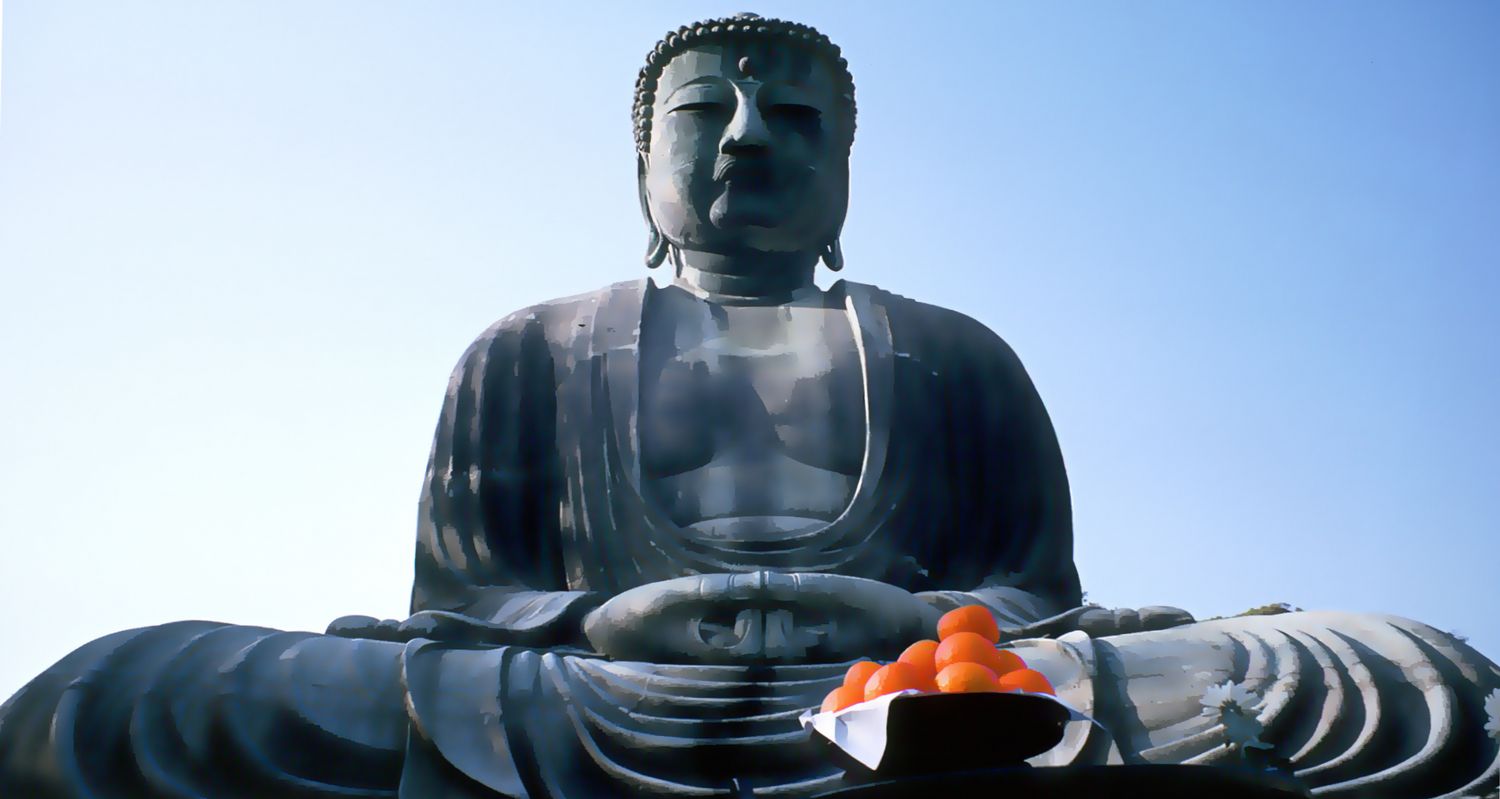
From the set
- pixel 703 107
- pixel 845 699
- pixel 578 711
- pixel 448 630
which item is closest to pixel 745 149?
pixel 703 107

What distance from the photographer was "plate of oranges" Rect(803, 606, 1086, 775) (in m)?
3.88

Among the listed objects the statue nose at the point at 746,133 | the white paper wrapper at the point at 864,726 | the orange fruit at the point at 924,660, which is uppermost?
the statue nose at the point at 746,133

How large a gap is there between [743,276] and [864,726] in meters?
3.44

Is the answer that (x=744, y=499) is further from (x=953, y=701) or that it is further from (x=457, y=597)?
(x=953, y=701)

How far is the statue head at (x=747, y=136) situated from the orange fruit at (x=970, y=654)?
3173mm

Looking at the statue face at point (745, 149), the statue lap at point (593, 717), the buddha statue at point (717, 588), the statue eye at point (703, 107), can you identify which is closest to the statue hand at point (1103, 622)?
the buddha statue at point (717, 588)

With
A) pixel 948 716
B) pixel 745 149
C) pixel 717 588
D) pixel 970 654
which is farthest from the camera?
pixel 745 149

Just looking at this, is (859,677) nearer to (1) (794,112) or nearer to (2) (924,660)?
(2) (924,660)

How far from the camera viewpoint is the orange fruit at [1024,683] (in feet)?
12.9

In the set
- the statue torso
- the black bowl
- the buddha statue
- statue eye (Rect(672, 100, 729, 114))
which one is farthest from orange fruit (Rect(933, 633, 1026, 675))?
statue eye (Rect(672, 100, 729, 114))

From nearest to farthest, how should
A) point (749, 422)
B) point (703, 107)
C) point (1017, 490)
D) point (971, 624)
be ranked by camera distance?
point (971, 624)
point (749, 422)
point (1017, 490)
point (703, 107)

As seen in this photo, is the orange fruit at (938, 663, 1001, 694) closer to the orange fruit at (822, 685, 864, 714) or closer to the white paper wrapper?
the white paper wrapper

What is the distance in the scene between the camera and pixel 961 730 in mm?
3920

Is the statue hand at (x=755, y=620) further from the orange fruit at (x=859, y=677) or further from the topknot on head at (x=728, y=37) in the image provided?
the topknot on head at (x=728, y=37)
